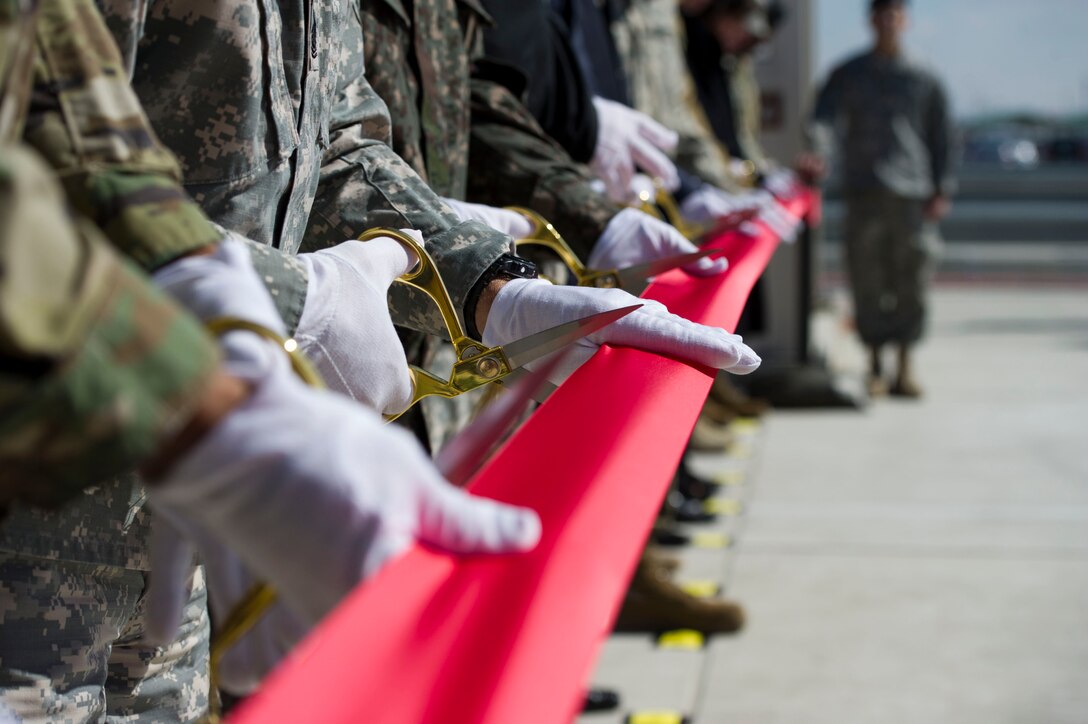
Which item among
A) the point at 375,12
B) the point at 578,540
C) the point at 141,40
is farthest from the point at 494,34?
the point at 578,540

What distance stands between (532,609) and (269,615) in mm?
203

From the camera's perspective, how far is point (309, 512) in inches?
32.6

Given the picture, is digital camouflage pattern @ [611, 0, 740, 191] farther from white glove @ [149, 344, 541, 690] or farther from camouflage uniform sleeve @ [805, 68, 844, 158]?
white glove @ [149, 344, 541, 690]

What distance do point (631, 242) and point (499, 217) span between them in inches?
11.2

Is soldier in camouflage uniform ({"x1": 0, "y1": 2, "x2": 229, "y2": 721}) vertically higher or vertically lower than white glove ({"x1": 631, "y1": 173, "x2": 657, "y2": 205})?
higher

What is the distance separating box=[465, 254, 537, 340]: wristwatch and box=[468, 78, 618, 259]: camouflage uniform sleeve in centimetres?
55

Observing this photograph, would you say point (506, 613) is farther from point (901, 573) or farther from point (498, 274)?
point (901, 573)

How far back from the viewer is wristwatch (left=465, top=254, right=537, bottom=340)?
1559mm

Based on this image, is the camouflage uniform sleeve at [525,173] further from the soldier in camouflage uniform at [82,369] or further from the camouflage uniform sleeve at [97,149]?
the camouflage uniform sleeve at [97,149]

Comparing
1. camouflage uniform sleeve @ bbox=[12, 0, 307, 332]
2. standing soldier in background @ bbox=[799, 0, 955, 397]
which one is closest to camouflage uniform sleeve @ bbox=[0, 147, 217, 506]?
camouflage uniform sleeve @ bbox=[12, 0, 307, 332]

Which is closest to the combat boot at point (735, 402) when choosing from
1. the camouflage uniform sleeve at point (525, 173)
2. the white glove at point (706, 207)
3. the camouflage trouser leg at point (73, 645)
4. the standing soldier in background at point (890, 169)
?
the standing soldier in background at point (890, 169)

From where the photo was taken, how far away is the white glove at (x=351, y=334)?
121 cm

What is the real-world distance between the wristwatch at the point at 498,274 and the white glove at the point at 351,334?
27 cm

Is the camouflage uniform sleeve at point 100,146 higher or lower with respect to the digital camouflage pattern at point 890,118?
higher
